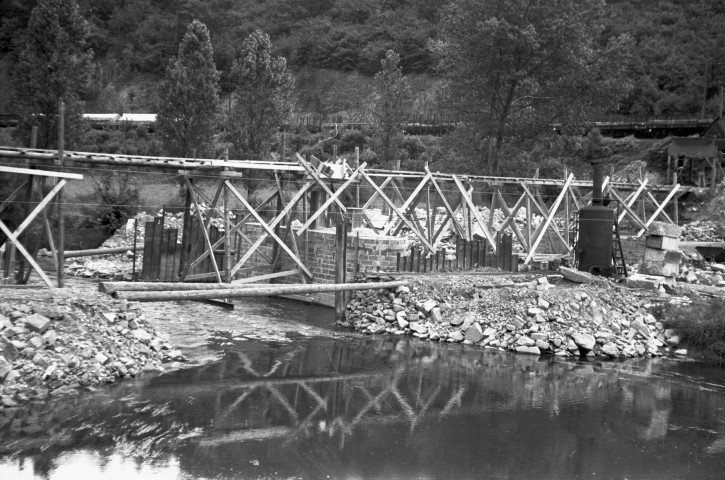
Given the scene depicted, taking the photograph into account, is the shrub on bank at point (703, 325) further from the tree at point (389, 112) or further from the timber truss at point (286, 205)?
the tree at point (389, 112)

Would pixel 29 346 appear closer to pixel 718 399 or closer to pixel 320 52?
pixel 718 399

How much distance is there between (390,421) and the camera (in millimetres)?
10422

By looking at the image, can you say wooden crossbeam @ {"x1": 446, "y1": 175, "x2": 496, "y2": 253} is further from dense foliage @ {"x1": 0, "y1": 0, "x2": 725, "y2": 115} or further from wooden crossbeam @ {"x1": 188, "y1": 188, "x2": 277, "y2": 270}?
dense foliage @ {"x1": 0, "y1": 0, "x2": 725, "y2": 115}

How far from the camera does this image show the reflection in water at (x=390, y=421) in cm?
871

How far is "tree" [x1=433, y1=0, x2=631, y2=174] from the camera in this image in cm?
2734

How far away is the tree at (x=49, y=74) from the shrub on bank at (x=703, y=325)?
74.8 feet

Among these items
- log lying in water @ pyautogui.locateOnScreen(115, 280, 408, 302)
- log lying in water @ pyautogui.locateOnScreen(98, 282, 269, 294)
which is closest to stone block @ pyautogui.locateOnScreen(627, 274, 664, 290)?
log lying in water @ pyautogui.locateOnScreen(115, 280, 408, 302)

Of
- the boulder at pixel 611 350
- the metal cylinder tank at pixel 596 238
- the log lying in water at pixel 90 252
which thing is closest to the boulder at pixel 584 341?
the boulder at pixel 611 350

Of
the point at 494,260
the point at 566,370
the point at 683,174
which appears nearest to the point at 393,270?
the point at 494,260

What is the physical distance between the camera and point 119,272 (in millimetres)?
21156

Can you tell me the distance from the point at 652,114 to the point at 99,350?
40691 millimetres

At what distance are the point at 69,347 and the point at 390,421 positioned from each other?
16.0 feet

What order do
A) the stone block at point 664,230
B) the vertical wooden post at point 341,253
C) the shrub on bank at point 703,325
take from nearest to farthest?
the shrub on bank at point 703,325 < the vertical wooden post at point 341,253 < the stone block at point 664,230

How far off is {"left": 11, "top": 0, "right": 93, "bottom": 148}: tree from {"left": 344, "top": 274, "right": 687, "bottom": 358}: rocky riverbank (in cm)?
1735
